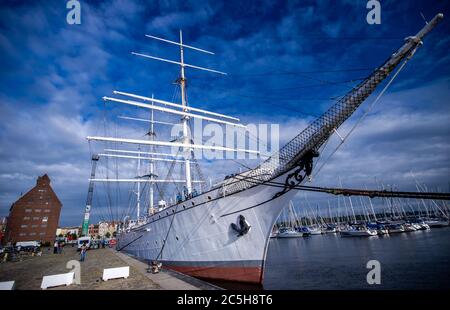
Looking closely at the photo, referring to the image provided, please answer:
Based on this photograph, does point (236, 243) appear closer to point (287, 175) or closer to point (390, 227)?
point (287, 175)

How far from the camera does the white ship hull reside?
10.8m

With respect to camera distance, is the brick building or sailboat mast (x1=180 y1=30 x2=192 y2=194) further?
the brick building

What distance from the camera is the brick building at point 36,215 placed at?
54.4 metres

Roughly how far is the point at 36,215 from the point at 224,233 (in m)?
66.8

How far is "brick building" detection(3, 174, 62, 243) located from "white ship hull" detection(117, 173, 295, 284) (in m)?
61.6

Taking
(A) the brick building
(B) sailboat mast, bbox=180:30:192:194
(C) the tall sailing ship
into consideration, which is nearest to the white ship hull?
(C) the tall sailing ship

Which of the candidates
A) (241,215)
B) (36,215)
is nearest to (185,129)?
(241,215)

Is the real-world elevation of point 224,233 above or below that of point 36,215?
above

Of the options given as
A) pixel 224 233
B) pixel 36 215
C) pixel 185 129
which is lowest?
pixel 36 215

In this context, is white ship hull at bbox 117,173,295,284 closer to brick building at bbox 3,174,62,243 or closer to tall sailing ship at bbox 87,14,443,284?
tall sailing ship at bbox 87,14,443,284

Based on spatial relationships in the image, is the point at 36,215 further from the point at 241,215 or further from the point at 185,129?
the point at 241,215

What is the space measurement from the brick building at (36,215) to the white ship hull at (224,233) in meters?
61.6

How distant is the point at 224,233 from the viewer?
1133 centimetres
